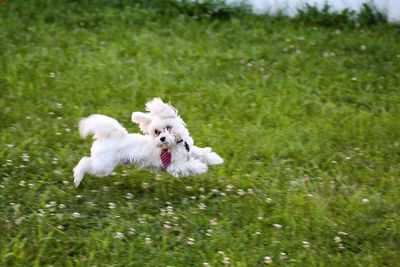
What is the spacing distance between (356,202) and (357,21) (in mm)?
3522

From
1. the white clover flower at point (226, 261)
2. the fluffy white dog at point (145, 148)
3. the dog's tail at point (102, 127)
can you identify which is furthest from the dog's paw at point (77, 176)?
the white clover flower at point (226, 261)

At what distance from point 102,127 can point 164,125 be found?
0.43m

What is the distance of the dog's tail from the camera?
4.68 metres

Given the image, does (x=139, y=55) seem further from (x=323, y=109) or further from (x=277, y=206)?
(x=277, y=206)

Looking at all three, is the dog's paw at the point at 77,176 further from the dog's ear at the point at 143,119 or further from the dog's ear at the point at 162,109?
the dog's ear at the point at 162,109

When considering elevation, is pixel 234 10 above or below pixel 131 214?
above

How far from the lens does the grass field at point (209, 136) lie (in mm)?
4445

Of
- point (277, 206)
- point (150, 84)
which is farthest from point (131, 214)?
point (150, 84)

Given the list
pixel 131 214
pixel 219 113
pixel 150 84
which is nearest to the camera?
pixel 131 214

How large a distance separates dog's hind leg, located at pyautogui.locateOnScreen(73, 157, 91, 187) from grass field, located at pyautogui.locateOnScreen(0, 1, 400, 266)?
13cm

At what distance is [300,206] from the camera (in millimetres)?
4805

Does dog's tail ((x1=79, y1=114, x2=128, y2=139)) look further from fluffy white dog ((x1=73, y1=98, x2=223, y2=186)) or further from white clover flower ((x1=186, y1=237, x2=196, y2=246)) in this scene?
white clover flower ((x1=186, y1=237, x2=196, y2=246))

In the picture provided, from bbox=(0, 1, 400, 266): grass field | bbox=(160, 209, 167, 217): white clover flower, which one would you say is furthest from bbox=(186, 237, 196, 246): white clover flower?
bbox=(160, 209, 167, 217): white clover flower

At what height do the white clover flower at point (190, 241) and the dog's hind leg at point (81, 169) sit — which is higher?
the dog's hind leg at point (81, 169)
